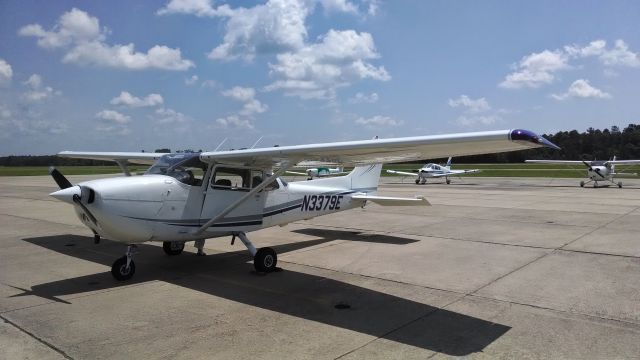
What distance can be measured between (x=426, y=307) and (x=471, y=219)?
8.99 meters

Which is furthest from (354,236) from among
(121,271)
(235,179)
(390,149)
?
(121,271)

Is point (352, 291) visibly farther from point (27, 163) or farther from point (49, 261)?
point (27, 163)

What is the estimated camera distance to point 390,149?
231 inches

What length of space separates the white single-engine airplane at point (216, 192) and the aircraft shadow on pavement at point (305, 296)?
46 cm

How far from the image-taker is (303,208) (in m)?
9.20

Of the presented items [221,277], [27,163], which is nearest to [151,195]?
[221,277]

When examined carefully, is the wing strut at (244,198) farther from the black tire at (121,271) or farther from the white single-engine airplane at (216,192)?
the black tire at (121,271)

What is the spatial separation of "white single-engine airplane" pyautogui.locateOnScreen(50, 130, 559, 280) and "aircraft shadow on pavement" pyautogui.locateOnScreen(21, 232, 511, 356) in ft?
1.52

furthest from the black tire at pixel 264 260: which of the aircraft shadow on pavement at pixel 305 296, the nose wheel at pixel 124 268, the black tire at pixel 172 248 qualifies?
the black tire at pixel 172 248

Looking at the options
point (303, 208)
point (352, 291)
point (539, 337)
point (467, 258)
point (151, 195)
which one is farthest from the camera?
point (303, 208)

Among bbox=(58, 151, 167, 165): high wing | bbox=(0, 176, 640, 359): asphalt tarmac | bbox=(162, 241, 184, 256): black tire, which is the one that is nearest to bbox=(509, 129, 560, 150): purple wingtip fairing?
bbox=(0, 176, 640, 359): asphalt tarmac

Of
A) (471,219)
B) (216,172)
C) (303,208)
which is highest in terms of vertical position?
(216,172)

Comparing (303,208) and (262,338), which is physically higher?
(303,208)

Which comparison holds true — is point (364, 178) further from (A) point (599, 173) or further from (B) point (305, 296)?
(A) point (599, 173)
